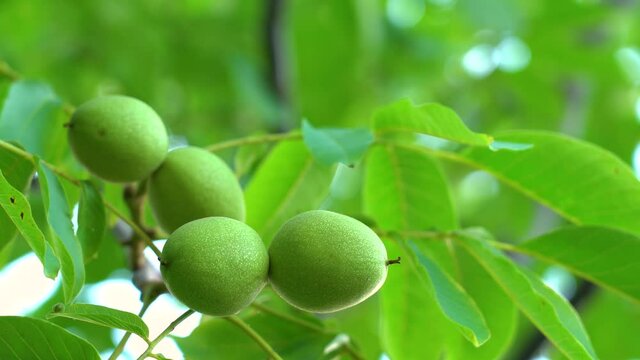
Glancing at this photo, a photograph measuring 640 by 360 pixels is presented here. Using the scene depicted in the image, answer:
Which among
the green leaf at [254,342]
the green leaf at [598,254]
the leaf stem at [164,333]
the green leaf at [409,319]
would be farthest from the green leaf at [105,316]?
the green leaf at [598,254]

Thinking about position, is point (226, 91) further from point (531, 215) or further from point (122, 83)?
point (531, 215)

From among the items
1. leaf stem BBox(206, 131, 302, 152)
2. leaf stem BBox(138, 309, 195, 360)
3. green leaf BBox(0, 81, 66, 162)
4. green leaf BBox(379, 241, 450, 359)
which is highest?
green leaf BBox(0, 81, 66, 162)

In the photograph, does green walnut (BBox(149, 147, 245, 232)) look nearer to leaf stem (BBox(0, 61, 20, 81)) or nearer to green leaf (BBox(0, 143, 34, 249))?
green leaf (BBox(0, 143, 34, 249))

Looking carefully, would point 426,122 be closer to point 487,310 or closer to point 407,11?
point 487,310

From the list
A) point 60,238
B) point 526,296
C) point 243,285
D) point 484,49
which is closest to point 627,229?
point 526,296

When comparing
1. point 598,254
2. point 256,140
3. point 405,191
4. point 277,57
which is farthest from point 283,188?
point 277,57

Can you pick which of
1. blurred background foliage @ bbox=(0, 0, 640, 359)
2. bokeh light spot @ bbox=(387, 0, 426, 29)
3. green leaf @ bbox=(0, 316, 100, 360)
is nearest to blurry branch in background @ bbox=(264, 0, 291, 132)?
blurred background foliage @ bbox=(0, 0, 640, 359)
